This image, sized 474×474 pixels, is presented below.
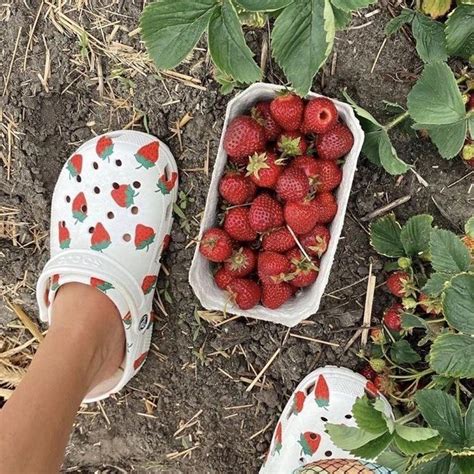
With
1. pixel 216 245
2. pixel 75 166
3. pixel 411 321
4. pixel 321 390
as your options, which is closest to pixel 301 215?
pixel 216 245

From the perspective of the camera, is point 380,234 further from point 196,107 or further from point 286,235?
point 196,107

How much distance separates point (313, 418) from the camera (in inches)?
56.2

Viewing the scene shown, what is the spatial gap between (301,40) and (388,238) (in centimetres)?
51

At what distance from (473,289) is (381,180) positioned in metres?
0.34

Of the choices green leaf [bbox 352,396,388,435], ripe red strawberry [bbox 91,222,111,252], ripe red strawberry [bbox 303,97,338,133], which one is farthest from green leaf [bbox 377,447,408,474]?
ripe red strawberry [bbox 91,222,111,252]

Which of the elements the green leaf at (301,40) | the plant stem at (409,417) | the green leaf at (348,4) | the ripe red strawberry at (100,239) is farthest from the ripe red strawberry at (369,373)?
the green leaf at (348,4)

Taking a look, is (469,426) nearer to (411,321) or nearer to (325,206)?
(411,321)

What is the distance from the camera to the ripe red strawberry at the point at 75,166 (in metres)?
1.44

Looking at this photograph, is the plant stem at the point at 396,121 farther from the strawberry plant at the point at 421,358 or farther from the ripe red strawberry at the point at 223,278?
the ripe red strawberry at the point at 223,278

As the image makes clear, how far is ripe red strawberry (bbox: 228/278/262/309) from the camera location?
131 centimetres

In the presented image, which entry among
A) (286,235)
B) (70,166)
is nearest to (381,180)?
(286,235)

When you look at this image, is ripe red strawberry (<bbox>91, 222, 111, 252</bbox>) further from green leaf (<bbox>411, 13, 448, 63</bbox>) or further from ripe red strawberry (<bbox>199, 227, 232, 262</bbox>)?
green leaf (<bbox>411, 13, 448, 63</bbox>)

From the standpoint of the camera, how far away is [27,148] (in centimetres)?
148

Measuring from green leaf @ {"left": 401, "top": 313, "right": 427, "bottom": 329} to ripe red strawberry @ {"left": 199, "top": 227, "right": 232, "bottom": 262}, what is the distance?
323 millimetres
